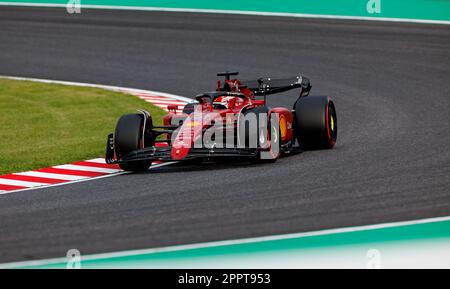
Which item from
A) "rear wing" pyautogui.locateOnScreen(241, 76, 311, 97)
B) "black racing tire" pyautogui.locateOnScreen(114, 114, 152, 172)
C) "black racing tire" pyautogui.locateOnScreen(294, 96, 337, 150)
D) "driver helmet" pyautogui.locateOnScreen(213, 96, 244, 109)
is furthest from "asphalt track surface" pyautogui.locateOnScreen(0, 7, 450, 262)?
"rear wing" pyautogui.locateOnScreen(241, 76, 311, 97)

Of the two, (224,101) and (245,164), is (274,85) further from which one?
(245,164)

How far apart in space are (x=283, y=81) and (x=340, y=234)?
6.17 m

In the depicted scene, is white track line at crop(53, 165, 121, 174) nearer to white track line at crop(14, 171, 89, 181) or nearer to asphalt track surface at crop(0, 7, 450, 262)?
white track line at crop(14, 171, 89, 181)

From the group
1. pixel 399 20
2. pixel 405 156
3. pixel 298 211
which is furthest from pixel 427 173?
pixel 399 20

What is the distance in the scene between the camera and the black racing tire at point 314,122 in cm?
1430

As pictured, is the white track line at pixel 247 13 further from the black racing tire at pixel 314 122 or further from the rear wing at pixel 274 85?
the black racing tire at pixel 314 122

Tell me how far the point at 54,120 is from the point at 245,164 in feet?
19.4

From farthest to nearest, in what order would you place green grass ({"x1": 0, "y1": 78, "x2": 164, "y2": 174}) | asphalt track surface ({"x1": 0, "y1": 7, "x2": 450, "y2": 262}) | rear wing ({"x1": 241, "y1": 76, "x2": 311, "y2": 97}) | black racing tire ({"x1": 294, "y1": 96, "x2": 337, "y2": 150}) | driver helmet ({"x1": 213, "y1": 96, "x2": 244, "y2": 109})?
rear wing ({"x1": 241, "y1": 76, "x2": 311, "y2": 97})
green grass ({"x1": 0, "y1": 78, "x2": 164, "y2": 174})
black racing tire ({"x1": 294, "y1": 96, "x2": 337, "y2": 150})
driver helmet ({"x1": 213, "y1": 96, "x2": 244, "y2": 109})
asphalt track surface ({"x1": 0, "y1": 7, "x2": 450, "y2": 262})

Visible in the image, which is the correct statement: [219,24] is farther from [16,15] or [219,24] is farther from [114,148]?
[114,148]

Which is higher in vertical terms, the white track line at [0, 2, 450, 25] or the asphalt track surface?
the white track line at [0, 2, 450, 25]

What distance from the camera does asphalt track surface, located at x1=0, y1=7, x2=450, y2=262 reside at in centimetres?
1020

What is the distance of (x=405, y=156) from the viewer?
13.5 meters

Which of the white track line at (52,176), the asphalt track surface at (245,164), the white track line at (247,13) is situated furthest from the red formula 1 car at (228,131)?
the white track line at (247,13)

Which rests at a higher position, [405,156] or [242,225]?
[405,156]
